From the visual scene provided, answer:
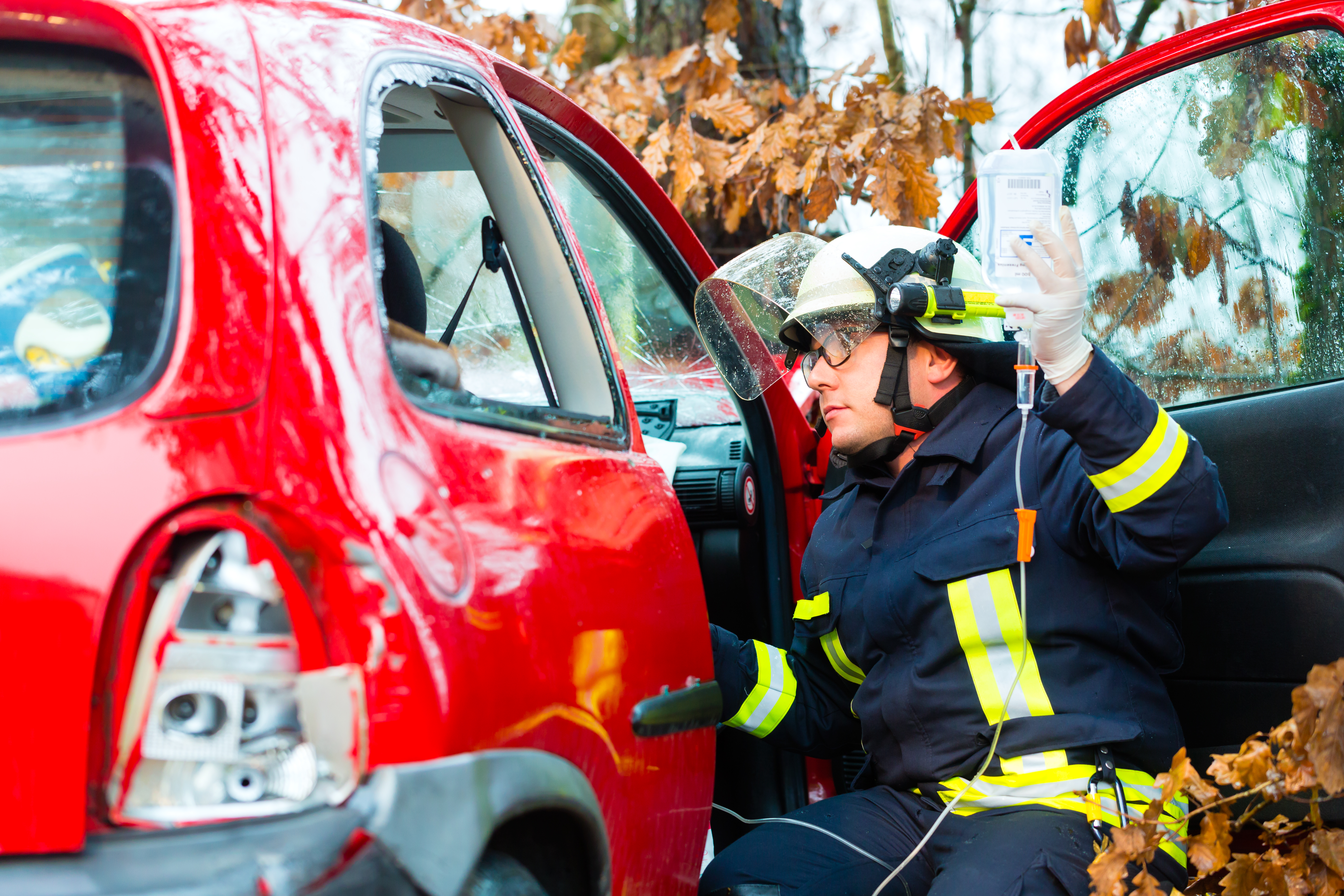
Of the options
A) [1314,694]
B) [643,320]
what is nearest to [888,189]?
[643,320]

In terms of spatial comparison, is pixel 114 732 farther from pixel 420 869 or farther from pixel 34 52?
pixel 34 52

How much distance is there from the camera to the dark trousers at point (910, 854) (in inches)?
80.7

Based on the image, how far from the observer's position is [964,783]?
224 cm

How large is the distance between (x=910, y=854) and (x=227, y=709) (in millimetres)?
1669

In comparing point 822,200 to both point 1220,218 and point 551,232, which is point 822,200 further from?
point 551,232

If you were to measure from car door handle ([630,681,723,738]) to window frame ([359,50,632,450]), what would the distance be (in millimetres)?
392

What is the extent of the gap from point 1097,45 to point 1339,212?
3.59m

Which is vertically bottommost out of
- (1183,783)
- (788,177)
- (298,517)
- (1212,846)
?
(1212,846)

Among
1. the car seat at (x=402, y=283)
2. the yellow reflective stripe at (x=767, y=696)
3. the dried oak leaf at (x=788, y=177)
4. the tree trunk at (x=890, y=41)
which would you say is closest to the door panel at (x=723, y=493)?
the yellow reflective stripe at (x=767, y=696)

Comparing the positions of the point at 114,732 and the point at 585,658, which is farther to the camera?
the point at 585,658

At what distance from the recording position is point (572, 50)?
5.59 m

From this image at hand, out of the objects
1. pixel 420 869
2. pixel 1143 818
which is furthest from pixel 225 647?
pixel 1143 818

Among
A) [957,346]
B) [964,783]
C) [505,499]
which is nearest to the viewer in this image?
[505,499]

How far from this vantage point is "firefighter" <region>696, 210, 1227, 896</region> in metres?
1.99
